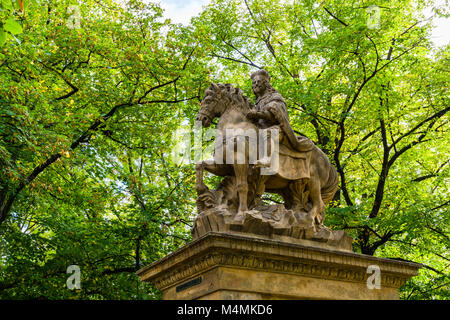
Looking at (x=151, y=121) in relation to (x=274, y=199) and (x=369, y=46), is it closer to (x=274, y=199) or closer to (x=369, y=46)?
(x=274, y=199)

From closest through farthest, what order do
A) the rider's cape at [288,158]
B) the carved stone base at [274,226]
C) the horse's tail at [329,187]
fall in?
the carved stone base at [274,226] → the rider's cape at [288,158] → the horse's tail at [329,187]

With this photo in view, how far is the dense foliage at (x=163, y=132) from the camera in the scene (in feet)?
49.3

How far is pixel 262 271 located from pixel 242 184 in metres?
1.30

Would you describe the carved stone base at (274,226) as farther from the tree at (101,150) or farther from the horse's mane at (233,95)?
the tree at (101,150)

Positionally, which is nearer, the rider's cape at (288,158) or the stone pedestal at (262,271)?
the stone pedestal at (262,271)

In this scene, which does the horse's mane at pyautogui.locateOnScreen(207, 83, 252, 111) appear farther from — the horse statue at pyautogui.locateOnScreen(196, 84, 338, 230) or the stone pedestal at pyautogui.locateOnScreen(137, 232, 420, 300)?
the stone pedestal at pyautogui.locateOnScreen(137, 232, 420, 300)

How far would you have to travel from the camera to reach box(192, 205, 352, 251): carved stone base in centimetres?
743

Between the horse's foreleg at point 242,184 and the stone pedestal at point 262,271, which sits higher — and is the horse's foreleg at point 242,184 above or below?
above

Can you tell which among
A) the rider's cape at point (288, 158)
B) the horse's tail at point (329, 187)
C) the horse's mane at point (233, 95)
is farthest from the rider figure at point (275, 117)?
Answer: the horse's tail at point (329, 187)

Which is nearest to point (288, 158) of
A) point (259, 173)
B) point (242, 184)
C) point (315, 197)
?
point (259, 173)

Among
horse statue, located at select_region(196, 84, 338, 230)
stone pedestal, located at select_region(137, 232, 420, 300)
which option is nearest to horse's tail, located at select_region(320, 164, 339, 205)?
horse statue, located at select_region(196, 84, 338, 230)

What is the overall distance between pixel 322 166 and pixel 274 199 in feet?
26.1

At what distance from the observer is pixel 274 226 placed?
764 cm
